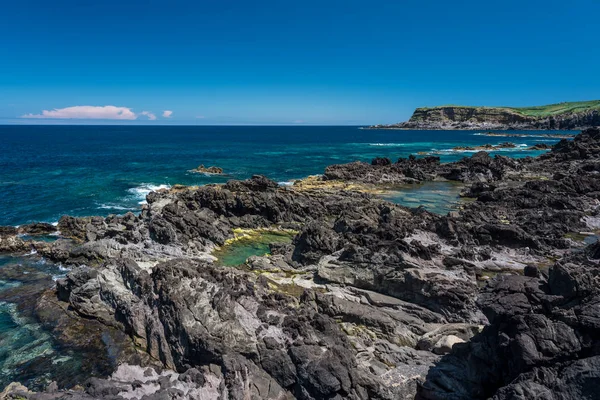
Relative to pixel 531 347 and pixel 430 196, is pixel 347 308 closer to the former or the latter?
pixel 531 347

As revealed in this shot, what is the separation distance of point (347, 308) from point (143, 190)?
51.8m

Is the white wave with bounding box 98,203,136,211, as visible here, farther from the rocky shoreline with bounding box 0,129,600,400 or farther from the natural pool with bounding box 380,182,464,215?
the natural pool with bounding box 380,182,464,215

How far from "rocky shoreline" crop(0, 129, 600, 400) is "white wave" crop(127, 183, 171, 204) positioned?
20.5 metres

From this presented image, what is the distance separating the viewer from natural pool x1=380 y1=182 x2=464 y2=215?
157 feet

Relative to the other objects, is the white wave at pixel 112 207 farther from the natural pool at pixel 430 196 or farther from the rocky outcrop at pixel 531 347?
the rocky outcrop at pixel 531 347

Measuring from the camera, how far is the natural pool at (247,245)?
3086cm

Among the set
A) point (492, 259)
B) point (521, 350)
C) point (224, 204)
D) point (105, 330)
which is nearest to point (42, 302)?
point (105, 330)

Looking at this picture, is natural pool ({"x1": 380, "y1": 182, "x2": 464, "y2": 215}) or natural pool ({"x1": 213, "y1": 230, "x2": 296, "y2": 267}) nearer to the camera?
natural pool ({"x1": 213, "y1": 230, "x2": 296, "y2": 267})

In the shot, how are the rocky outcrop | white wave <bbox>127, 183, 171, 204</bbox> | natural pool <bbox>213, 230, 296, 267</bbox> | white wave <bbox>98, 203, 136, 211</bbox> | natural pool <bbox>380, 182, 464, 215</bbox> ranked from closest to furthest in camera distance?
the rocky outcrop
natural pool <bbox>213, 230, 296, 267</bbox>
natural pool <bbox>380, 182, 464, 215</bbox>
white wave <bbox>98, 203, 136, 211</bbox>
white wave <bbox>127, 183, 171, 204</bbox>

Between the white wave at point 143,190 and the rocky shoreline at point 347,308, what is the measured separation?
2048cm

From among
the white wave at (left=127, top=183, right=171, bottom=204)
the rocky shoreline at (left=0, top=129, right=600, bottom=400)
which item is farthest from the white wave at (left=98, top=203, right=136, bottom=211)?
the rocky shoreline at (left=0, top=129, right=600, bottom=400)

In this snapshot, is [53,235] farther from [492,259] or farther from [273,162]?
[273,162]

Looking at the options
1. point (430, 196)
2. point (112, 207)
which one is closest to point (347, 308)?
point (430, 196)

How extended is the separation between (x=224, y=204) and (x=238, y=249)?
28.0 ft
